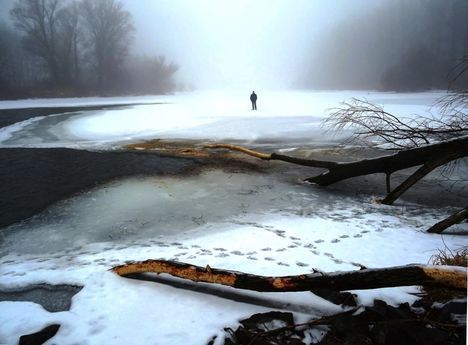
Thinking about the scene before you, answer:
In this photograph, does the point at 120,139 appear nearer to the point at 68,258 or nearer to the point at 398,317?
the point at 68,258

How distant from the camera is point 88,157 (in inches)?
460

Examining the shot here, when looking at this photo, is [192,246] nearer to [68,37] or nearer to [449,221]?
[449,221]

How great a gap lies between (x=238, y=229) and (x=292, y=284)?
2457 mm

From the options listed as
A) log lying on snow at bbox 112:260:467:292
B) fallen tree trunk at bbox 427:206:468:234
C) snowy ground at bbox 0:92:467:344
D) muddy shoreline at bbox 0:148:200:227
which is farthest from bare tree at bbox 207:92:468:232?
muddy shoreline at bbox 0:148:200:227

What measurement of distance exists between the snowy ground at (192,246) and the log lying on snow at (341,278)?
7.7 inches

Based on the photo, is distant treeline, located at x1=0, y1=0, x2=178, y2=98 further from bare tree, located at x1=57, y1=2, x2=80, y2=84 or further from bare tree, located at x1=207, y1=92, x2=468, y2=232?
bare tree, located at x1=207, y1=92, x2=468, y2=232

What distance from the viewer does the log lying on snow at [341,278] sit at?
292 centimetres

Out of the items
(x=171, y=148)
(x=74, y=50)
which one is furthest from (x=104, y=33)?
(x=171, y=148)

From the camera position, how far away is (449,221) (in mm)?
5195

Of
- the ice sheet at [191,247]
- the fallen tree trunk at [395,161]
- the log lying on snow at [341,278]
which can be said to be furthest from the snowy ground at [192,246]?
the fallen tree trunk at [395,161]

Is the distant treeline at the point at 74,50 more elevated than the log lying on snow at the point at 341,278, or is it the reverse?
the distant treeline at the point at 74,50

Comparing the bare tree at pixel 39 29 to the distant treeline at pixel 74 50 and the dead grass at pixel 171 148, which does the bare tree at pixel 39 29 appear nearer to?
the distant treeline at pixel 74 50

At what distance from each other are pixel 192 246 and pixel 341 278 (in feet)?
8.06

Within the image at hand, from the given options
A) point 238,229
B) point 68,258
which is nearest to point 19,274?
point 68,258
